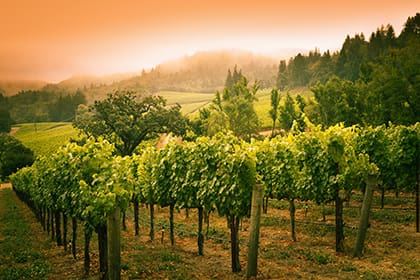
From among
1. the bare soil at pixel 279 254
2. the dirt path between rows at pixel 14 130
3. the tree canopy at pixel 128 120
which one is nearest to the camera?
the bare soil at pixel 279 254

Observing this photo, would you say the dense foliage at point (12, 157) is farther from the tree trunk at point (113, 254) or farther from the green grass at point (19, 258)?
the tree trunk at point (113, 254)

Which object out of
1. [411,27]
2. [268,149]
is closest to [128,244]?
[268,149]

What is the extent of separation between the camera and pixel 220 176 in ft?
38.2

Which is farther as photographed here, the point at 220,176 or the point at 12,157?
the point at 12,157

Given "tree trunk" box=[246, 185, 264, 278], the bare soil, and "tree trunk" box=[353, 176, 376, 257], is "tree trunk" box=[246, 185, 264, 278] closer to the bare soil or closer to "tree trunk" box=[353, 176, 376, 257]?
the bare soil

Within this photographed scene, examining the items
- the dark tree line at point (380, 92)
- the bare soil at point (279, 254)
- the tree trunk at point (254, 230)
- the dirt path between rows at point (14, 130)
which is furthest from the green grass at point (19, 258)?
the dirt path between rows at point (14, 130)

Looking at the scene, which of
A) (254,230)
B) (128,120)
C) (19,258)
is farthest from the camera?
(128,120)

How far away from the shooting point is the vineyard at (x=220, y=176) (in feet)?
32.0

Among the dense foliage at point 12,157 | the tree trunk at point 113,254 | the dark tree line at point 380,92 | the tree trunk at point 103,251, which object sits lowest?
the dense foliage at point 12,157

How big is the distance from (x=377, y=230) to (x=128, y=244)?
11.2 meters

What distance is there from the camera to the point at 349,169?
41.7ft

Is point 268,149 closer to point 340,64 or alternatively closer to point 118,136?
point 118,136

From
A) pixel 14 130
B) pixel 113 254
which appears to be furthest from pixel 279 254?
pixel 14 130

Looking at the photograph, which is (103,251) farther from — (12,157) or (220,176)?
(12,157)
